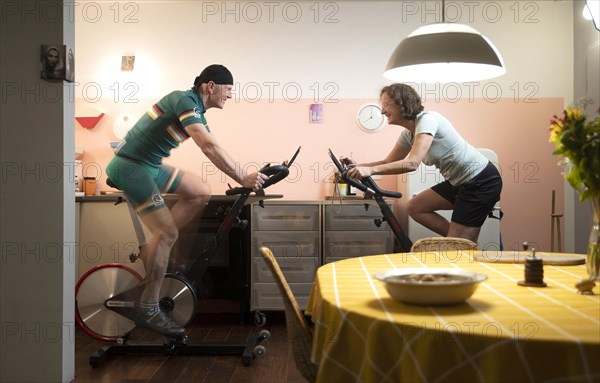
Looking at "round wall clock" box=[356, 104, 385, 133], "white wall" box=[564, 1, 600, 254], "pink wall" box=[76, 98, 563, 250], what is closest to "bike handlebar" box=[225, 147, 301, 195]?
"pink wall" box=[76, 98, 563, 250]

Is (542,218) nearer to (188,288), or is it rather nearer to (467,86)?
(467,86)

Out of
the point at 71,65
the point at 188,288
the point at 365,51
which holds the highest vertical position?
the point at 365,51

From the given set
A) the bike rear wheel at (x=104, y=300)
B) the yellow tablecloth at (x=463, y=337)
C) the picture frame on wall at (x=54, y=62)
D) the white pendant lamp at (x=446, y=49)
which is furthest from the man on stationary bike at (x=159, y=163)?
the yellow tablecloth at (x=463, y=337)

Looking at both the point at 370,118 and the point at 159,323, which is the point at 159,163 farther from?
the point at 370,118

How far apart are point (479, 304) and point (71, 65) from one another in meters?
2.26

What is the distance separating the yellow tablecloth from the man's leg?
225cm

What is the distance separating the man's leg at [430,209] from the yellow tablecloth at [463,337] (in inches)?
88.5

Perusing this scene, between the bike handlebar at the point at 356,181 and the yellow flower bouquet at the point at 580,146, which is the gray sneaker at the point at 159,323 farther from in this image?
the yellow flower bouquet at the point at 580,146

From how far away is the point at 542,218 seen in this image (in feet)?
16.5

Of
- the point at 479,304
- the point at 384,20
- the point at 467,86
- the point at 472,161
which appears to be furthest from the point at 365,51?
the point at 479,304

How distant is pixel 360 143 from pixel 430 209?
115 centimetres

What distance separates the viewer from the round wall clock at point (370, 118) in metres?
4.98

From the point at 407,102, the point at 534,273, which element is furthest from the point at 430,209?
the point at 534,273

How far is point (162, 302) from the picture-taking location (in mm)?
3641
